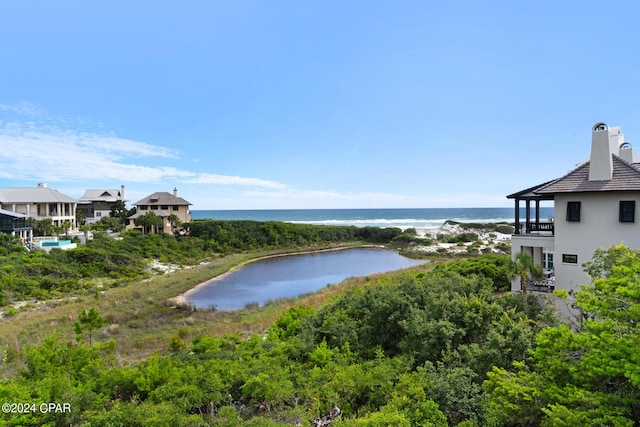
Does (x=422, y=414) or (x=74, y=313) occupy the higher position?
(x=422, y=414)

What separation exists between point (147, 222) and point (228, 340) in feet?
105

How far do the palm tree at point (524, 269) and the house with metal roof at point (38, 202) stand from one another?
39.4m

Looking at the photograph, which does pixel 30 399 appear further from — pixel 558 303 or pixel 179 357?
pixel 558 303

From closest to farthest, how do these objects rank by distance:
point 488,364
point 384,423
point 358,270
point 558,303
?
point 384,423 < point 488,364 < point 558,303 < point 358,270

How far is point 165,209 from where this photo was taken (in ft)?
149

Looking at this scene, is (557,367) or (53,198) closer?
(557,367)

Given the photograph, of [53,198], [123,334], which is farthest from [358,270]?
[53,198]

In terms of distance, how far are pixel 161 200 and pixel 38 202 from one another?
12.6 meters

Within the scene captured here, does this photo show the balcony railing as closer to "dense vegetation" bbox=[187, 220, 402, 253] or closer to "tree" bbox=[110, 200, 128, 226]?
"dense vegetation" bbox=[187, 220, 402, 253]

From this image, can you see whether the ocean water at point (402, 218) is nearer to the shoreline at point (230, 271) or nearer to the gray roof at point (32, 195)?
the shoreline at point (230, 271)

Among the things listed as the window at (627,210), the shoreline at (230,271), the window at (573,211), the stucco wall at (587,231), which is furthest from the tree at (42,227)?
the window at (627,210)

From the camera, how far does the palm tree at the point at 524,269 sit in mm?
11438

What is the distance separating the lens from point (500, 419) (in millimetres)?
6215

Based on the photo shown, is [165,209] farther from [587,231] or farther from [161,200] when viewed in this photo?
[587,231]
